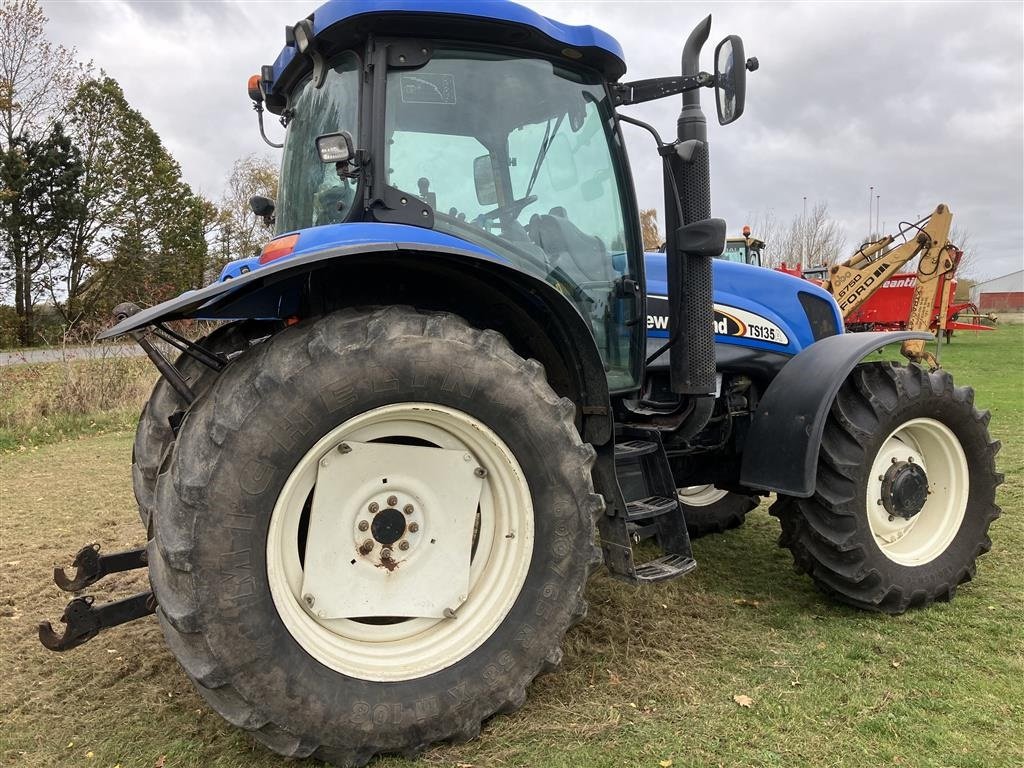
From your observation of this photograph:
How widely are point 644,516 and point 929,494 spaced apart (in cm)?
174

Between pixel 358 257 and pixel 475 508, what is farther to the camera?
pixel 475 508

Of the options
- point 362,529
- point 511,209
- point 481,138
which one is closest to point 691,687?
point 362,529

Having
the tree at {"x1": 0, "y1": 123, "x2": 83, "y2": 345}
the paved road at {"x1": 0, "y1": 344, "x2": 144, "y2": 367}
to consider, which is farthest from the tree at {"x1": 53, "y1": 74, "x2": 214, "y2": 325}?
the paved road at {"x1": 0, "y1": 344, "x2": 144, "y2": 367}

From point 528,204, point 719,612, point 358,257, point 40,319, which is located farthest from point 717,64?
point 40,319

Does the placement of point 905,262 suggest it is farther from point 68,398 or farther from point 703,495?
point 68,398

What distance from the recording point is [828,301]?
3.98 metres

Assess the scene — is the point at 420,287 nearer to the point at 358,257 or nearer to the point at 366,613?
the point at 358,257

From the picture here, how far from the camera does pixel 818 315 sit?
3.89 metres

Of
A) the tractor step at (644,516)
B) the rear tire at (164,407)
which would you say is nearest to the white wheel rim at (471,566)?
the tractor step at (644,516)

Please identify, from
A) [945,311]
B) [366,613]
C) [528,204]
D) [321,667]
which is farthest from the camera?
[945,311]

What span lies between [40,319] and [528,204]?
95.0ft

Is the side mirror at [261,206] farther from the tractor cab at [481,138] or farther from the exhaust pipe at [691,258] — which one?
the exhaust pipe at [691,258]

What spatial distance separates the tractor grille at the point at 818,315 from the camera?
151 inches

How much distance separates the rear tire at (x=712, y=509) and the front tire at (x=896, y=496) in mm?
1149
